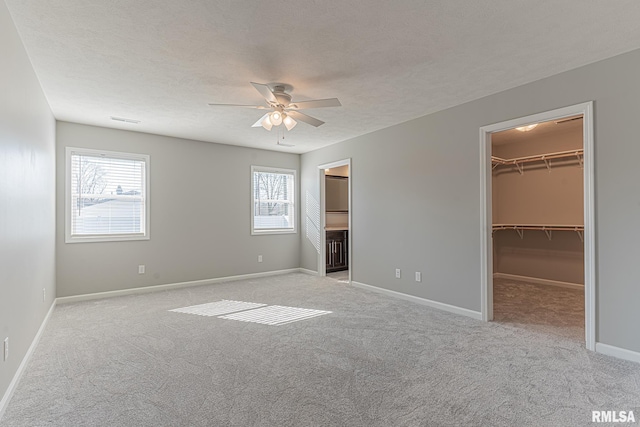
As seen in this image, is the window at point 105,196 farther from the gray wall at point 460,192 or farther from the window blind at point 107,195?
the gray wall at point 460,192

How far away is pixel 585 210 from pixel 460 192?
125 centimetres

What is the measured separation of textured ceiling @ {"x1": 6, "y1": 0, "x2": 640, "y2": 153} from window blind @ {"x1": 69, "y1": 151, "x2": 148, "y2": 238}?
106 cm

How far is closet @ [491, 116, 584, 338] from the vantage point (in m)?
5.26

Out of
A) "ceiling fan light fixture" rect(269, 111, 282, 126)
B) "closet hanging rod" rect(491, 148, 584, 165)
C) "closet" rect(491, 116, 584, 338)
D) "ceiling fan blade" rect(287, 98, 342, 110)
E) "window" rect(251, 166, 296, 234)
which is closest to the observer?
"ceiling fan blade" rect(287, 98, 342, 110)

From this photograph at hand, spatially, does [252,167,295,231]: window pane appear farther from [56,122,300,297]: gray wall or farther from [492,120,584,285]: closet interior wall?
[492,120,584,285]: closet interior wall

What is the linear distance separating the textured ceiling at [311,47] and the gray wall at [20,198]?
263mm

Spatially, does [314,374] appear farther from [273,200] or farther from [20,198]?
[273,200]

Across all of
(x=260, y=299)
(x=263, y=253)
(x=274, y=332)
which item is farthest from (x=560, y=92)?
(x=263, y=253)

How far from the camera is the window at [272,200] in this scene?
644cm

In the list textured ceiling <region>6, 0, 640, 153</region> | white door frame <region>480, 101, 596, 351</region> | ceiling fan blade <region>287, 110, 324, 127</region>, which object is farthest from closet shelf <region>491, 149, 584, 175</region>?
ceiling fan blade <region>287, 110, 324, 127</region>

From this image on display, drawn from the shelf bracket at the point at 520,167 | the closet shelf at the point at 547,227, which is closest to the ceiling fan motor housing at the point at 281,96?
the closet shelf at the point at 547,227

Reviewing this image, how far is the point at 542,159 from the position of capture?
555 cm

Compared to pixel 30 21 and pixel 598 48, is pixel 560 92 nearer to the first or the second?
pixel 598 48

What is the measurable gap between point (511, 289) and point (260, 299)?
3.94m
